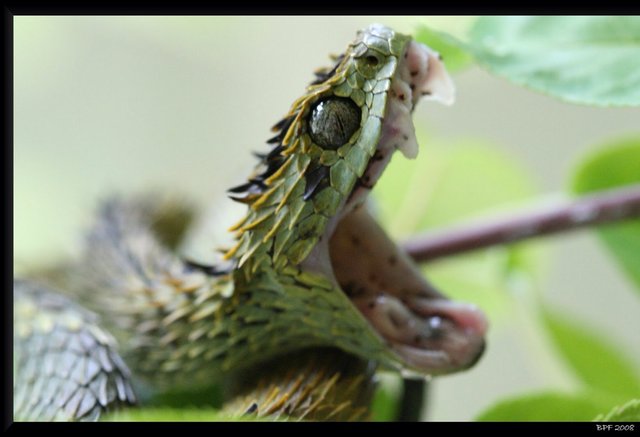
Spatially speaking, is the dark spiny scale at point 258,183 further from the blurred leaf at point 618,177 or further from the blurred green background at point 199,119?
the blurred green background at point 199,119

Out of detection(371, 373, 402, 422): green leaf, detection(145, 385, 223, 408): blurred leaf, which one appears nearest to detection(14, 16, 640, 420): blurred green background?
detection(371, 373, 402, 422): green leaf

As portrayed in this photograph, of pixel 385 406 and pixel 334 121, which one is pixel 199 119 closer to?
pixel 385 406

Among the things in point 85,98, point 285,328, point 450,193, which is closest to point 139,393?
point 285,328

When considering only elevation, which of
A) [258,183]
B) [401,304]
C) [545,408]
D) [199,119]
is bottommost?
[199,119]

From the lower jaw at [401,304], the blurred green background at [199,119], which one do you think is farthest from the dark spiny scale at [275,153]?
the blurred green background at [199,119]

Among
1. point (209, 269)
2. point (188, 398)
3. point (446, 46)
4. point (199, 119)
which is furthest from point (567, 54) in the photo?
point (199, 119)

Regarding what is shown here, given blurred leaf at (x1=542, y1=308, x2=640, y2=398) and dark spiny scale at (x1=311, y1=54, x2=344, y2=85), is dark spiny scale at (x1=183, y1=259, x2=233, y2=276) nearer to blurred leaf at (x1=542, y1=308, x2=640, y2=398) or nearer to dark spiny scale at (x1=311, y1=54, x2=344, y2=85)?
dark spiny scale at (x1=311, y1=54, x2=344, y2=85)
